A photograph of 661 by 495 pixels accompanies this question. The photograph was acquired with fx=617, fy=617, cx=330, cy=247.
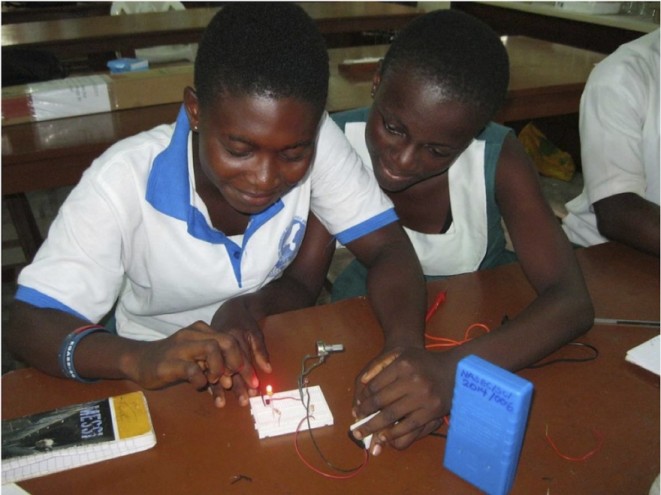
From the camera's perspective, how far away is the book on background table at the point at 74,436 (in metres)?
0.81

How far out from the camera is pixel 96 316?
1053mm

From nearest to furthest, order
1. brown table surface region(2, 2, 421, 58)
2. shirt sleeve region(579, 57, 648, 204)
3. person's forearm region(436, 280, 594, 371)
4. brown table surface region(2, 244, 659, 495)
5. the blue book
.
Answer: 1. the blue book
2. brown table surface region(2, 244, 659, 495)
3. person's forearm region(436, 280, 594, 371)
4. shirt sleeve region(579, 57, 648, 204)
5. brown table surface region(2, 2, 421, 58)

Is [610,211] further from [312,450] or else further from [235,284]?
[312,450]

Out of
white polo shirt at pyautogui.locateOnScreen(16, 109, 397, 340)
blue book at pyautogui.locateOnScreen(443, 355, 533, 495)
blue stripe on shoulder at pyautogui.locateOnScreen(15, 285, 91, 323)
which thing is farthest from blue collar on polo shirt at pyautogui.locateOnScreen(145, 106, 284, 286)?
blue book at pyautogui.locateOnScreen(443, 355, 533, 495)

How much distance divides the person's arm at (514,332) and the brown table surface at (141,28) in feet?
6.85

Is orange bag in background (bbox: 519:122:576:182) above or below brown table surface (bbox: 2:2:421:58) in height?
below

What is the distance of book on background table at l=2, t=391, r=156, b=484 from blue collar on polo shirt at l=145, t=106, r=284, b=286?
36 centimetres

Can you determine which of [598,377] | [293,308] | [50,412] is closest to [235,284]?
[293,308]

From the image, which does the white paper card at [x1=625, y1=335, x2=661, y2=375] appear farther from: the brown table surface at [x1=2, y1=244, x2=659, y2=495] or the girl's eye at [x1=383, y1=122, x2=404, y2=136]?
the girl's eye at [x1=383, y1=122, x2=404, y2=136]

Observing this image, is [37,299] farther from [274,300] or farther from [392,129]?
[392,129]

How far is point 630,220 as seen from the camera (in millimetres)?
1459

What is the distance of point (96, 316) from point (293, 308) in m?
0.41

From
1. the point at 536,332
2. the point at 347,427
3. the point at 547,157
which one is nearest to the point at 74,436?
the point at 347,427

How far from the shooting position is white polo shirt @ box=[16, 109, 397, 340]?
39.6 inches
